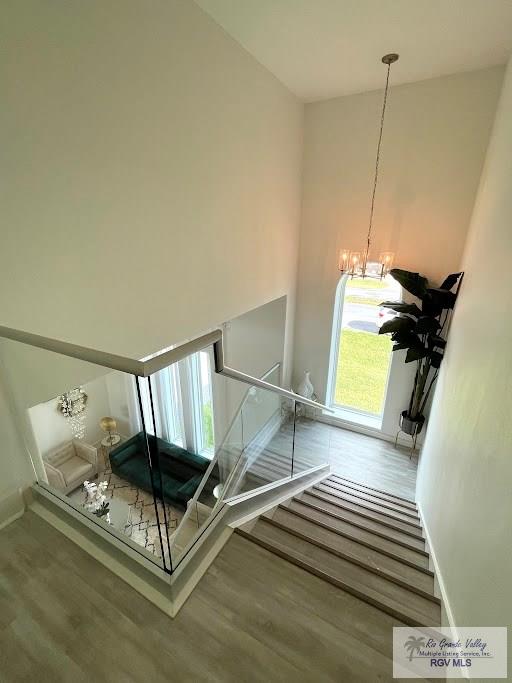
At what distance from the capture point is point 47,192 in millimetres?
1944

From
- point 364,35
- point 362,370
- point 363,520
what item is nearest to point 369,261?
point 362,370

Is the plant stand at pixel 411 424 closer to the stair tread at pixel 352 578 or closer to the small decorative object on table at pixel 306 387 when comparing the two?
the small decorative object on table at pixel 306 387

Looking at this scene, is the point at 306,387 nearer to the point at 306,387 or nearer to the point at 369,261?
the point at 306,387

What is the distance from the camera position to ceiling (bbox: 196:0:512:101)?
8.89ft

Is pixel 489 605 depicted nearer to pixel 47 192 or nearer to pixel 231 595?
pixel 231 595

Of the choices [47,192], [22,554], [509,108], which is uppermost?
[509,108]

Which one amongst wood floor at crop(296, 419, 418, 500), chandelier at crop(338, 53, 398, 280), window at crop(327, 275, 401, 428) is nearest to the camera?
chandelier at crop(338, 53, 398, 280)

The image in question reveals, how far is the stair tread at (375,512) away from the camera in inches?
132

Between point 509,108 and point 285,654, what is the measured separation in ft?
14.9

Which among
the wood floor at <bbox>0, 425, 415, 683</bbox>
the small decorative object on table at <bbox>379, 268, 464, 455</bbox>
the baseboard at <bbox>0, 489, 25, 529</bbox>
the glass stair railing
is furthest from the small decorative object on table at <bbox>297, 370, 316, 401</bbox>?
the baseboard at <bbox>0, 489, 25, 529</bbox>

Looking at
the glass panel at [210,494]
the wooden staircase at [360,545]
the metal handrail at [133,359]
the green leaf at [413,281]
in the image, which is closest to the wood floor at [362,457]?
the wooden staircase at [360,545]

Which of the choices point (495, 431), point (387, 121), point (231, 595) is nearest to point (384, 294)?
point (387, 121)

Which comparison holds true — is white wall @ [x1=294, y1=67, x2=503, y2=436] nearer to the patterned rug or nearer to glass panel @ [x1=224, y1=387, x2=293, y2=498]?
glass panel @ [x1=224, y1=387, x2=293, y2=498]

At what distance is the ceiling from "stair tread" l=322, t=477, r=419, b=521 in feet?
17.2
